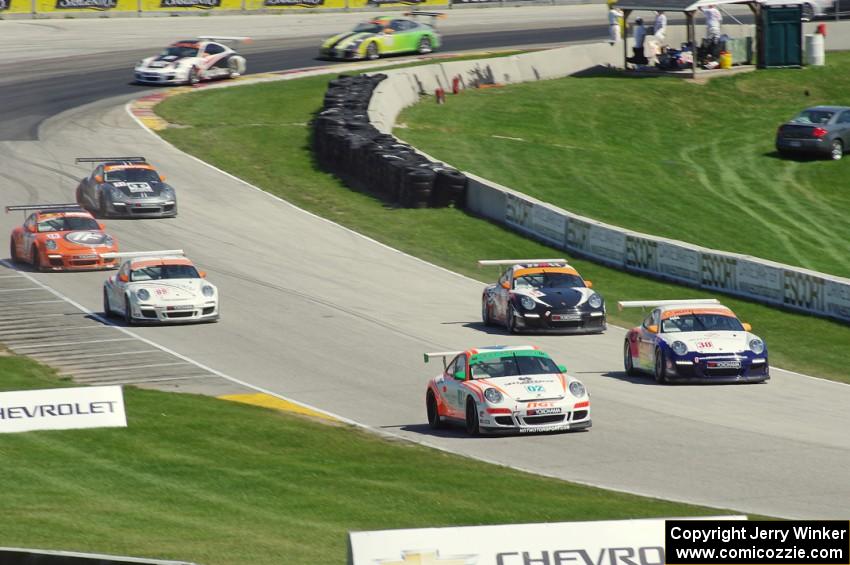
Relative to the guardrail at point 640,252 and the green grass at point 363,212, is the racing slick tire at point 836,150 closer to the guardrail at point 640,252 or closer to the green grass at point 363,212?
the guardrail at point 640,252

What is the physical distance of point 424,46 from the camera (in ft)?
202

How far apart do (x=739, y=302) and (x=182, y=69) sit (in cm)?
3024

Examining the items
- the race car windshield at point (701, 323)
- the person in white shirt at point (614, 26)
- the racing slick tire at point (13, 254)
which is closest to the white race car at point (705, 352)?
the race car windshield at point (701, 323)

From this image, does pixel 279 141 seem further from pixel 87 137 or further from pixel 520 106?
pixel 520 106

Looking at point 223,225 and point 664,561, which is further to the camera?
point 223,225

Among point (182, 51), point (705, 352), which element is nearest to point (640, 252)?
point (705, 352)

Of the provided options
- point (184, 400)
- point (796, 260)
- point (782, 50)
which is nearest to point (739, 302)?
point (796, 260)

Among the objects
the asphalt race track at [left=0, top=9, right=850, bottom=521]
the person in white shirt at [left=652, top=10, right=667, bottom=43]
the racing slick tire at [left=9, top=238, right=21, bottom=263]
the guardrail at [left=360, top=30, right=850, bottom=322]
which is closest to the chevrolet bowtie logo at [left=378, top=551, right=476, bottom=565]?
the asphalt race track at [left=0, top=9, right=850, bottom=521]

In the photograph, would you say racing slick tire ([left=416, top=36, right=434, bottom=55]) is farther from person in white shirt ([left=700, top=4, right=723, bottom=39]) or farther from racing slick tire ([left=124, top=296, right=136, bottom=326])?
racing slick tire ([left=124, top=296, right=136, bottom=326])

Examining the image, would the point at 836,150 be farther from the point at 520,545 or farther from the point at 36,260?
the point at 520,545

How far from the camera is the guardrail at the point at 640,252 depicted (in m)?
29.0

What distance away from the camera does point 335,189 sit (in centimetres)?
4219

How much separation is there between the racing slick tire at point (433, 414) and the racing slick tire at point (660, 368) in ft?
14.9

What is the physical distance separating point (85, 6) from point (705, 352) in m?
51.7
